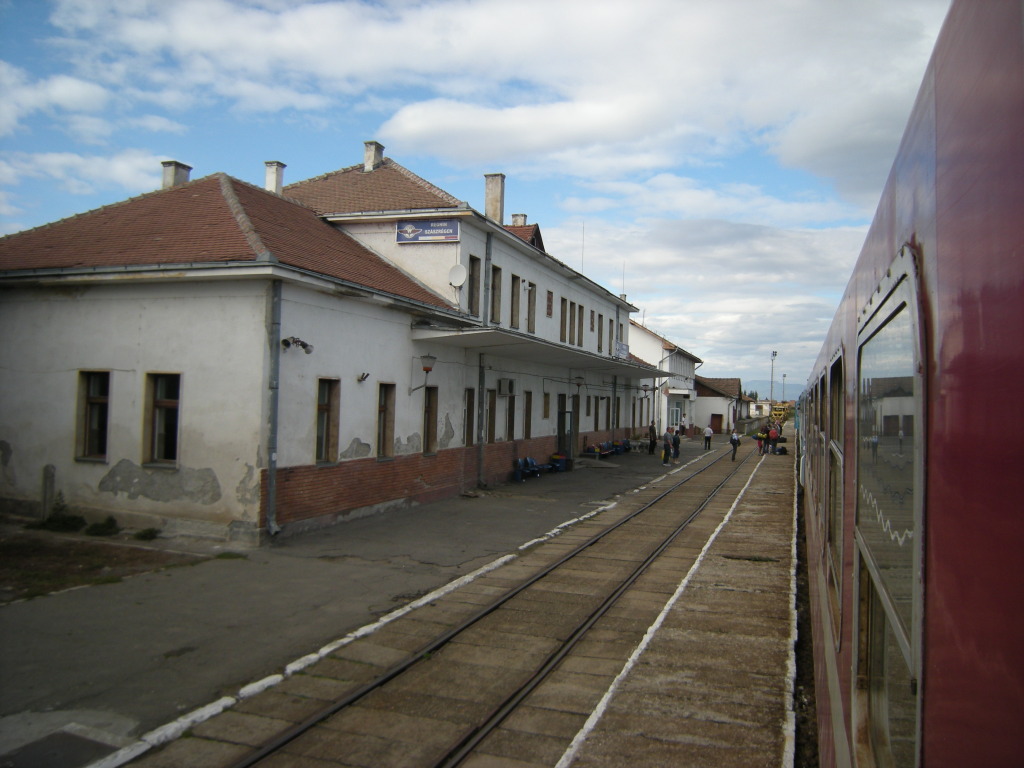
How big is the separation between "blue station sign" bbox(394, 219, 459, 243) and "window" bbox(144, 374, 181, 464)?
824cm

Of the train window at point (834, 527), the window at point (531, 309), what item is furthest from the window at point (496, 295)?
the train window at point (834, 527)

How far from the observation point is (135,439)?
1296 cm

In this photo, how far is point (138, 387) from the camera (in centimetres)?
1303

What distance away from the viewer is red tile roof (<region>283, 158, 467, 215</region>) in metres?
20.2

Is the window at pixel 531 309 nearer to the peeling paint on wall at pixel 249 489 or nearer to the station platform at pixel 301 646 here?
the station platform at pixel 301 646

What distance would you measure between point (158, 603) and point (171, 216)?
937cm

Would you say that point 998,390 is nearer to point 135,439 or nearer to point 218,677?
point 218,677

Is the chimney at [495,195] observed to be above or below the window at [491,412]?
above

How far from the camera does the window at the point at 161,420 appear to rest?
12906 millimetres

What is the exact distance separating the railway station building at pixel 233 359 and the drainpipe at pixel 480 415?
788 millimetres

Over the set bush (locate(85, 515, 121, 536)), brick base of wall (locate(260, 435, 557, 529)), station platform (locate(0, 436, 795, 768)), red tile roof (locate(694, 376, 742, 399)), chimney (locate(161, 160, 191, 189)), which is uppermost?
chimney (locate(161, 160, 191, 189))

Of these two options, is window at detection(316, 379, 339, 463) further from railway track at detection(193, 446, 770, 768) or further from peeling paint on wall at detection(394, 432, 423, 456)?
railway track at detection(193, 446, 770, 768)

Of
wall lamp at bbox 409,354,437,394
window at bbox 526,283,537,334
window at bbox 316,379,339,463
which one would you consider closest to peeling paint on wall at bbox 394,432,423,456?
wall lamp at bbox 409,354,437,394

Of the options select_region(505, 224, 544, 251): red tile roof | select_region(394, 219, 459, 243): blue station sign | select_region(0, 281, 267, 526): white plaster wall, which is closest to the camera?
select_region(0, 281, 267, 526): white plaster wall
